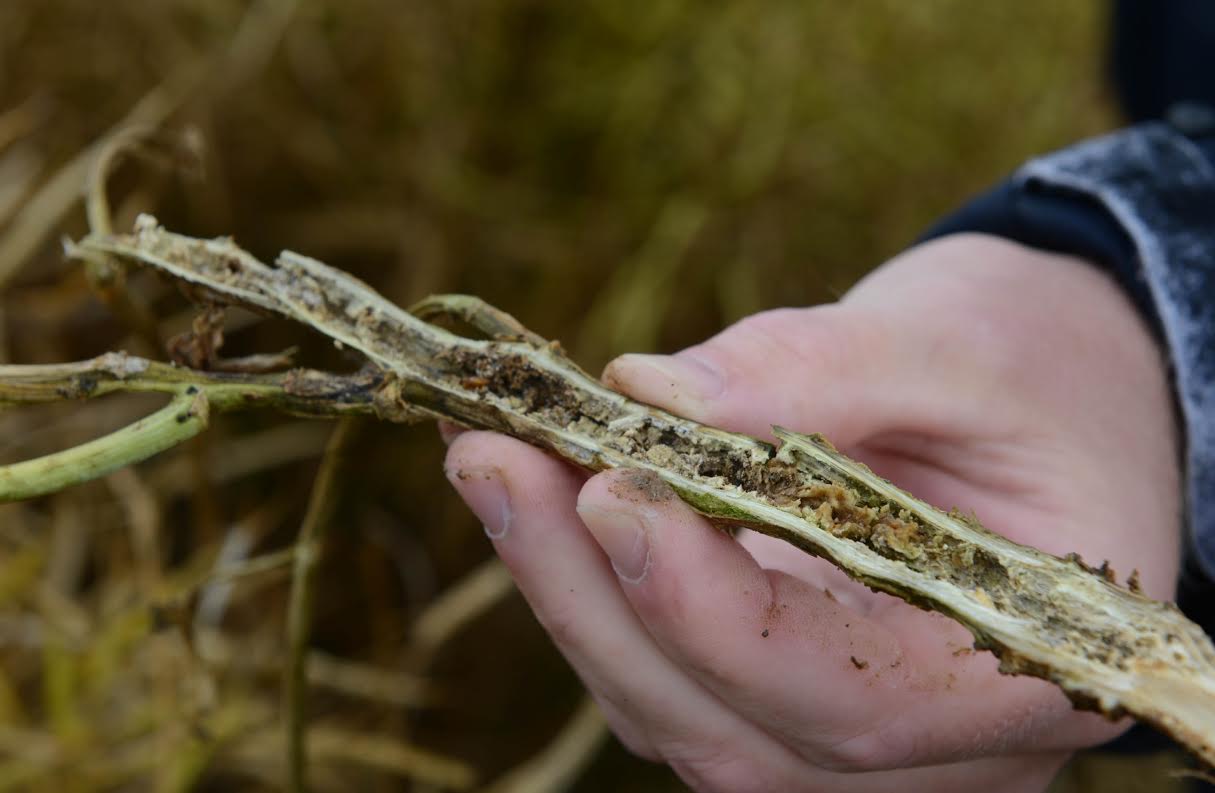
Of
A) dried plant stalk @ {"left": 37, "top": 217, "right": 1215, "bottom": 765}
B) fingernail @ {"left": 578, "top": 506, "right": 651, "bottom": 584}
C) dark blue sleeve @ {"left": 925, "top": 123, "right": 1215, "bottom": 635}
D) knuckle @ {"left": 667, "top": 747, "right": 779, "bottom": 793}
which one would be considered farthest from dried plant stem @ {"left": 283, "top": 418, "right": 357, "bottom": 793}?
dark blue sleeve @ {"left": 925, "top": 123, "right": 1215, "bottom": 635}

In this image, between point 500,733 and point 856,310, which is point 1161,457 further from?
point 500,733

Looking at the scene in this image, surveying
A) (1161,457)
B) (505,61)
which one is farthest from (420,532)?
(1161,457)

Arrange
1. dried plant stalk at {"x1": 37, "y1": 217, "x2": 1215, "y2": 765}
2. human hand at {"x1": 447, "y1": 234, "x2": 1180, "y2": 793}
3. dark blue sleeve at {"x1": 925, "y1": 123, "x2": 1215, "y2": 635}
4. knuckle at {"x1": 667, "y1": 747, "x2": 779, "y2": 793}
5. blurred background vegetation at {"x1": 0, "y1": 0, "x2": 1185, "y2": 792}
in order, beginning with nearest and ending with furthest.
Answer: dried plant stalk at {"x1": 37, "y1": 217, "x2": 1215, "y2": 765}, human hand at {"x1": 447, "y1": 234, "x2": 1180, "y2": 793}, knuckle at {"x1": 667, "y1": 747, "x2": 779, "y2": 793}, dark blue sleeve at {"x1": 925, "y1": 123, "x2": 1215, "y2": 635}, blurred background vegetation at {"x1": 0, "y1": 0, "x2": 1185, "y2": 792}

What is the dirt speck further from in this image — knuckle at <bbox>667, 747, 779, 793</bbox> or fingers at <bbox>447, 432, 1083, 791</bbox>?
knuckle at <bbox>667, 747, 779, 793</bbox>

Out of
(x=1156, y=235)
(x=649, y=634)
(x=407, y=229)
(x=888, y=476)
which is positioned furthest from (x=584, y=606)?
(x=407, y=229)

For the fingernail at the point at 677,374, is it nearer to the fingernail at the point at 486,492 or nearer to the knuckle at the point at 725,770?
the fingernail at the point at 486,492

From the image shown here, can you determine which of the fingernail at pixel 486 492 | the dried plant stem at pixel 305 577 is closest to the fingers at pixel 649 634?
the fingernail at pixel 486 492
